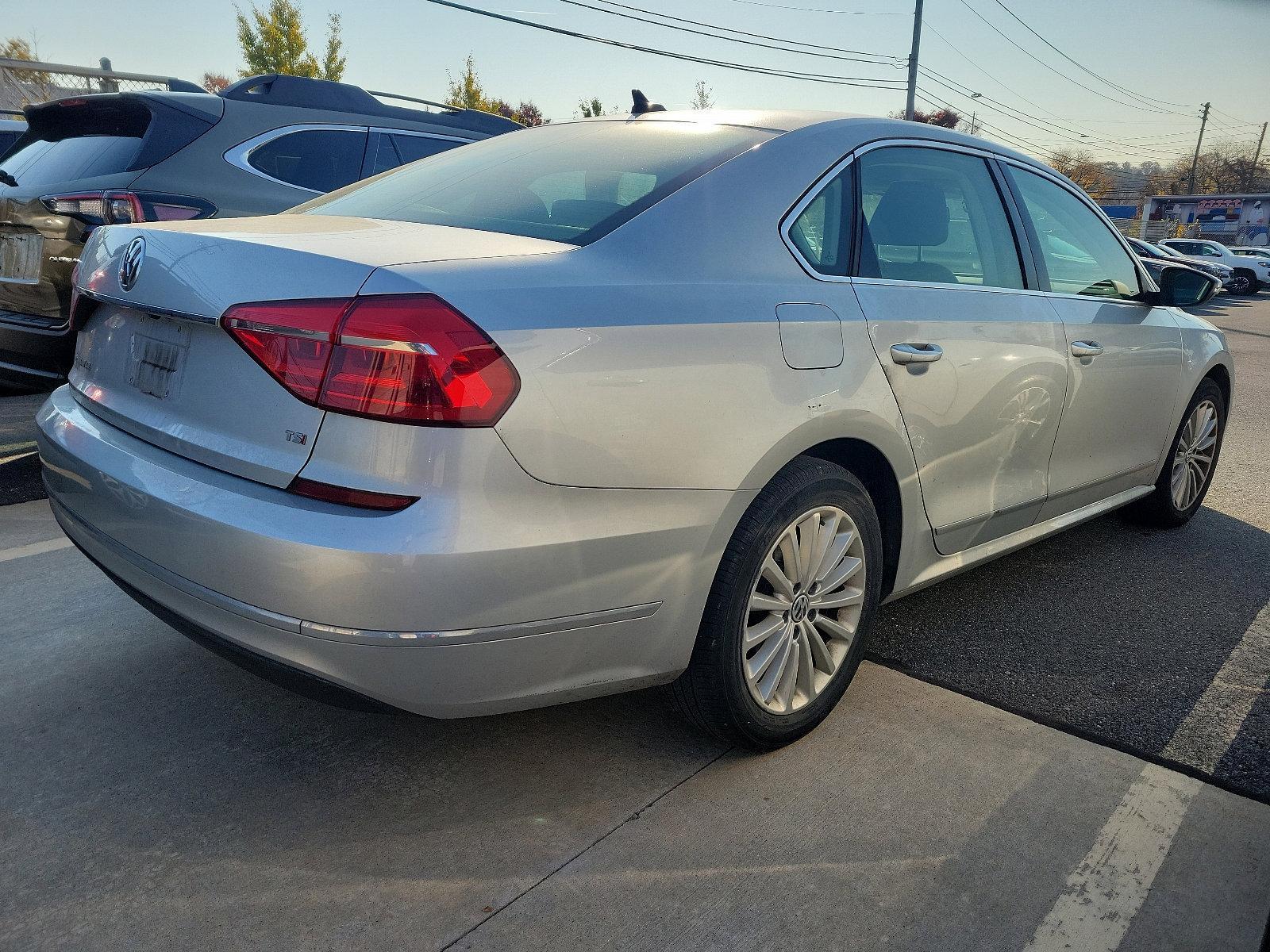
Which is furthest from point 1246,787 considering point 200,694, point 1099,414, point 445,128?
point 445,128

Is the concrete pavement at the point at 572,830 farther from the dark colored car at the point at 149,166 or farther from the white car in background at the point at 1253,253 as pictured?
the white car in background at the point at 1253,253

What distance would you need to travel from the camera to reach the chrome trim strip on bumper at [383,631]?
1.81 m

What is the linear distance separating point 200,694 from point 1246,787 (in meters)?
2.66

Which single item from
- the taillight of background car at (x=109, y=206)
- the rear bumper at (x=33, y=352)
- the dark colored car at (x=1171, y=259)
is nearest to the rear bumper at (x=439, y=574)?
the rear bumper at (x=33, y=352)

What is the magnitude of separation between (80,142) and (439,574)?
4359 millimetres

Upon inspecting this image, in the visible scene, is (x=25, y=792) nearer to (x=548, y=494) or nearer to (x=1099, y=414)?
(x=548, y=494)

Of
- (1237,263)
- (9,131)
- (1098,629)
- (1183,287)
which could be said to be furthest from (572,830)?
(1237,263)

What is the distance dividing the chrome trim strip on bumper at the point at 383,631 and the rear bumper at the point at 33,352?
2520mm

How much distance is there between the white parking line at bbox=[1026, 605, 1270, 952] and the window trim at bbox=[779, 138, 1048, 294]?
1.34 metres

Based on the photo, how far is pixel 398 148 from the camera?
605cm

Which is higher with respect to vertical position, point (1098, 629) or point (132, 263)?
point (132, 263)

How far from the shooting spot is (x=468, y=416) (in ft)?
5.86

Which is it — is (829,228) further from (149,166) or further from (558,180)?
(149,166)

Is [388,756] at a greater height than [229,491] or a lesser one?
lesser
